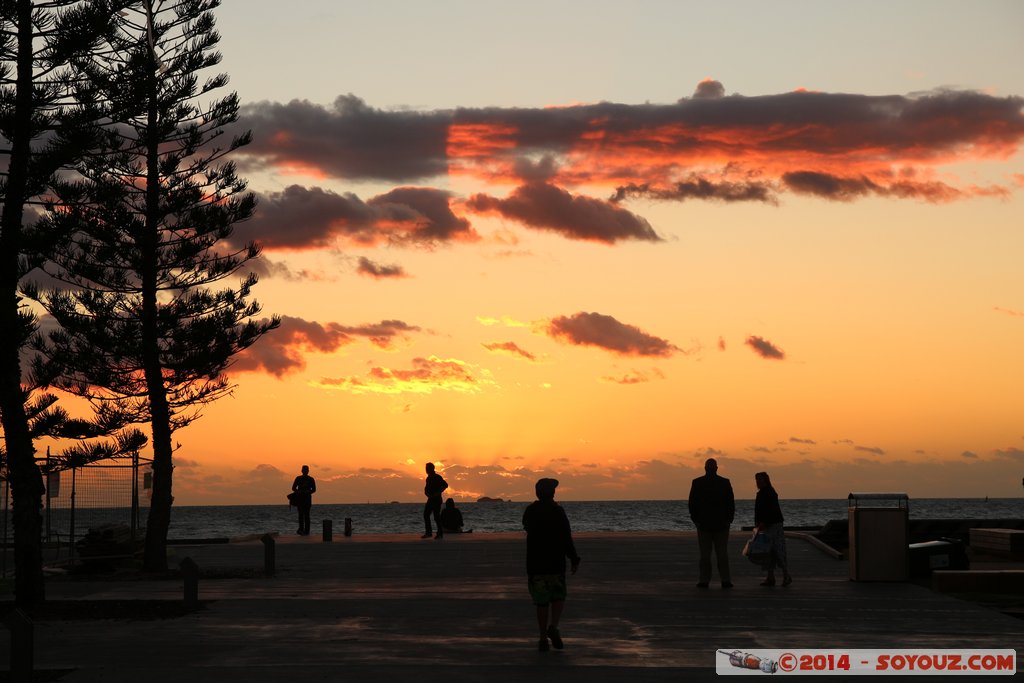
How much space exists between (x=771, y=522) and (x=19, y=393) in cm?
1185

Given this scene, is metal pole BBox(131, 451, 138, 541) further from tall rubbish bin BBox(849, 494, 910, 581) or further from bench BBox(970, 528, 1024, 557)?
bench BBox(970, 528, 1024, 557)

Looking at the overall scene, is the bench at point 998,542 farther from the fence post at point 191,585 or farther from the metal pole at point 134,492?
the metal pole at point 134,492

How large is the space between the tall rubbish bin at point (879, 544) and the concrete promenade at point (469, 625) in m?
0.43

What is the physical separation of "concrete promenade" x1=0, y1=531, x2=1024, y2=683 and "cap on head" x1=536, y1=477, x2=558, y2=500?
1.67 m

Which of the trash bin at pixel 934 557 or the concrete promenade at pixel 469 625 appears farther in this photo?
the trash bin at pixel 934 557

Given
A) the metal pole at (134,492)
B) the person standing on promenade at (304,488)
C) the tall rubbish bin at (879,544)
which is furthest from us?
the person standing on promenade at (304,488)

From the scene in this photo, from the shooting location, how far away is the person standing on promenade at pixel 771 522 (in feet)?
67.6

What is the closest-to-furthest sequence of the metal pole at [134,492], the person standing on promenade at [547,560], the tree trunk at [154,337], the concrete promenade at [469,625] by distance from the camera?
the concrete promenade at [469,625] < the person standing on promenade at [547,560] < the tree trunk at [154,337] < the metal pole at [134,492]

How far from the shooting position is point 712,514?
20.4 metres

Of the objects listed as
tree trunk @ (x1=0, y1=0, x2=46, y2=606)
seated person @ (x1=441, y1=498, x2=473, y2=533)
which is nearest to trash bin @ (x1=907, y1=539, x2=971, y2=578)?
tree trunk @ (x1=0, y1=0, x2=46, y2=606)

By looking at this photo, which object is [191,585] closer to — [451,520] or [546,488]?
[546,488]

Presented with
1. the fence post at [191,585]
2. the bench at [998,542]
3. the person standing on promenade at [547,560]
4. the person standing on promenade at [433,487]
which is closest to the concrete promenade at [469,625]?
the fence post at [191,585]

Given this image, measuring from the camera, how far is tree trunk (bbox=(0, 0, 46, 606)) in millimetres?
18750

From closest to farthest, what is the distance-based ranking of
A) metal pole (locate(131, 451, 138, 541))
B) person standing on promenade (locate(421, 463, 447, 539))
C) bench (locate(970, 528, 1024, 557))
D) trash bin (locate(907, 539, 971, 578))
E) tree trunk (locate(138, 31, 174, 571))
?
trash bin (locate(907, 539, 971, 578)) → tree trunk (locate(138, 31, 174, 571)) → bench (locate(970, 528, 1024, 557)) → metal pole (locate(131, 451, 138, 541)) → person standing on promenade (locate(421, 463, 447, 539))
